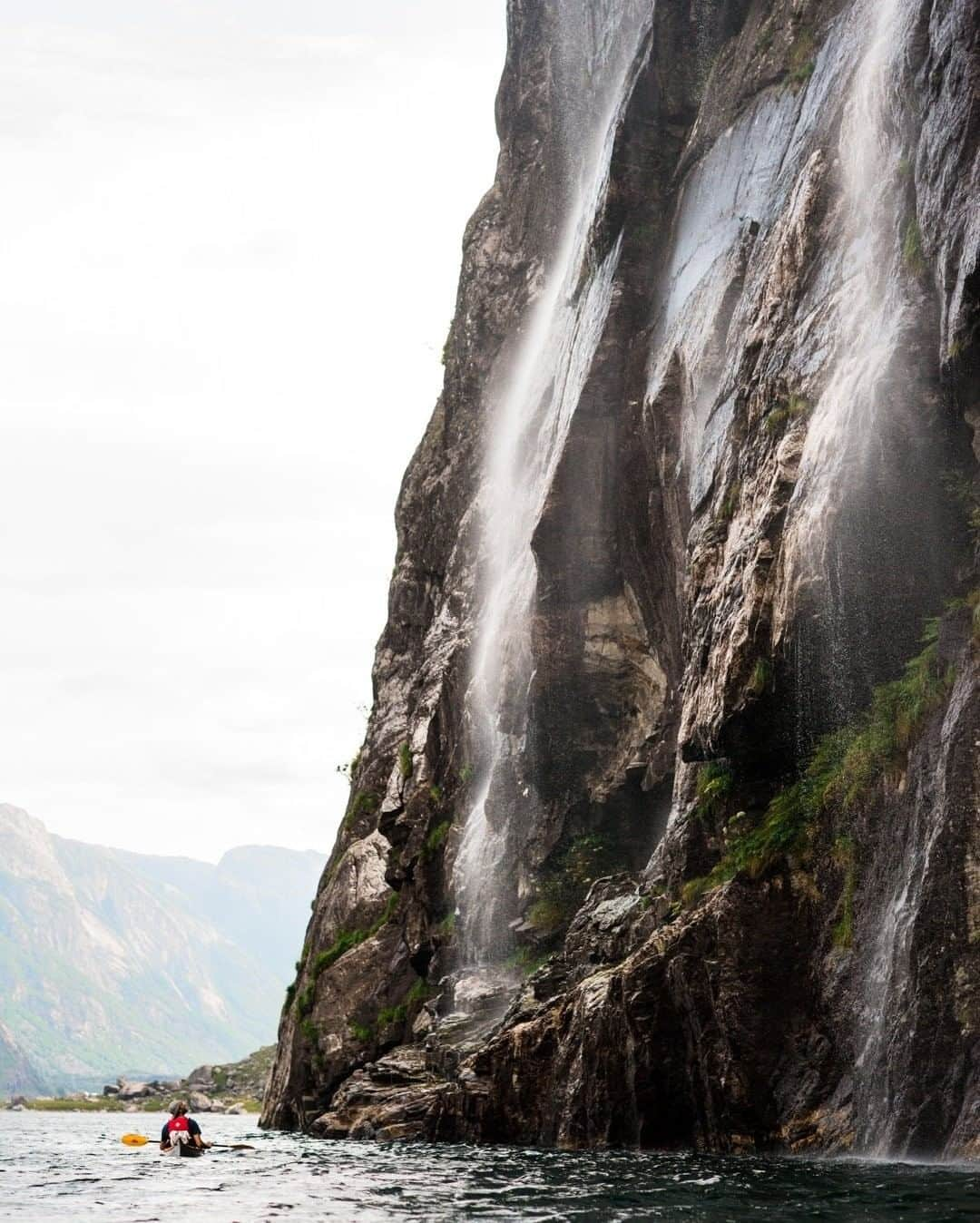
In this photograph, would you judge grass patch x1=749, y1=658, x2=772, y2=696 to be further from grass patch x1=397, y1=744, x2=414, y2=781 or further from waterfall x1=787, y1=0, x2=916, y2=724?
grass patch x1=397, y1=744, x2=414, y2=781

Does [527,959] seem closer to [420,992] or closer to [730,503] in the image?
[420,992]

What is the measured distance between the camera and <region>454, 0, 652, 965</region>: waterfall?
4181cm

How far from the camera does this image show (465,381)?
198ft

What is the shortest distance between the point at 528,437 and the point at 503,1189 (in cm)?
3460

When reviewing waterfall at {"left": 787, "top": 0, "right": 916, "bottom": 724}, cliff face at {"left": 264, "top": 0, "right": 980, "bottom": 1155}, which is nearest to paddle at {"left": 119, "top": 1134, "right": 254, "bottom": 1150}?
cliff face at {"left": 264, "top": 0, "right": 980, "bottom": 1155}

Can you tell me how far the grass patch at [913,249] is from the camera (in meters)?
23.6

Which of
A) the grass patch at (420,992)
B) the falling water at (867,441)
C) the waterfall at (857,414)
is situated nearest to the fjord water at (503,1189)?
the falling water at (867,441)

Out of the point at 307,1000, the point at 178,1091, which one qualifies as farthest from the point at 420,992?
the point at 178,1091

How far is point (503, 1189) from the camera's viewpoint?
17.9m

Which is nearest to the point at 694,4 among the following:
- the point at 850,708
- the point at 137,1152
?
the point at 850,708

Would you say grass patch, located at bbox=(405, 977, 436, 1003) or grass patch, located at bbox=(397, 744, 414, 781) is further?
grass patch, located at bbox=(397, 744, 414, 781)

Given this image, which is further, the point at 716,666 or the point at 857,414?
the point at 716,666

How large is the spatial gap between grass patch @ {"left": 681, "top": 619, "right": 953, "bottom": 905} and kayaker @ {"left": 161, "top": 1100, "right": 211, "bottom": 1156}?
40.0 ft

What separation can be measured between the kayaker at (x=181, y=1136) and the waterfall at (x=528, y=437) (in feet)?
44.7
